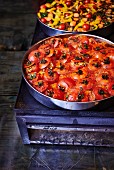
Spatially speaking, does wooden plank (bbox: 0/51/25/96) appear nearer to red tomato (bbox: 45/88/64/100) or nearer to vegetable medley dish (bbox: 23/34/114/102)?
vegetable medley dish (bbox: 23/34/114/102)

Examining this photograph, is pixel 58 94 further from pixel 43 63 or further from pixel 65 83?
pixel 43 63

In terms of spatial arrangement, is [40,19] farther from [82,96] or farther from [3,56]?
[82,96]

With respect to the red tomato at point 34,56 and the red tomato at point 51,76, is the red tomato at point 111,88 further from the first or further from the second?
the red tomato at point 34,56

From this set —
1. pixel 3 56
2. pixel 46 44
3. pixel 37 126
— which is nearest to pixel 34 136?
pixel 37 126

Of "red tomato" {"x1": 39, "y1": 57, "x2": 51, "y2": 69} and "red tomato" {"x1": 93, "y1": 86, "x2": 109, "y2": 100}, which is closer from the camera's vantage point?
"red tomato" {"x1": 93, "y1": 86, "x2": 109, "y2": 100}

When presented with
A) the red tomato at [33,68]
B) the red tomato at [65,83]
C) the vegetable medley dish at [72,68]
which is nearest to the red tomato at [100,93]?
the vegetable medley dish at [72,68]

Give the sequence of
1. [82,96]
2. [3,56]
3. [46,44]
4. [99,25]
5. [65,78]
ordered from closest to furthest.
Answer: [82,96]
[65,78]
[46,44]
[99,25]
[3,56]

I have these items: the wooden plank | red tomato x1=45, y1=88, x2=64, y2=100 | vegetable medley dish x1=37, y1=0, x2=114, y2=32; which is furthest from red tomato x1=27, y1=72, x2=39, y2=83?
vegetable medley dish x1=37, y1=0, x2=114, y2=32
